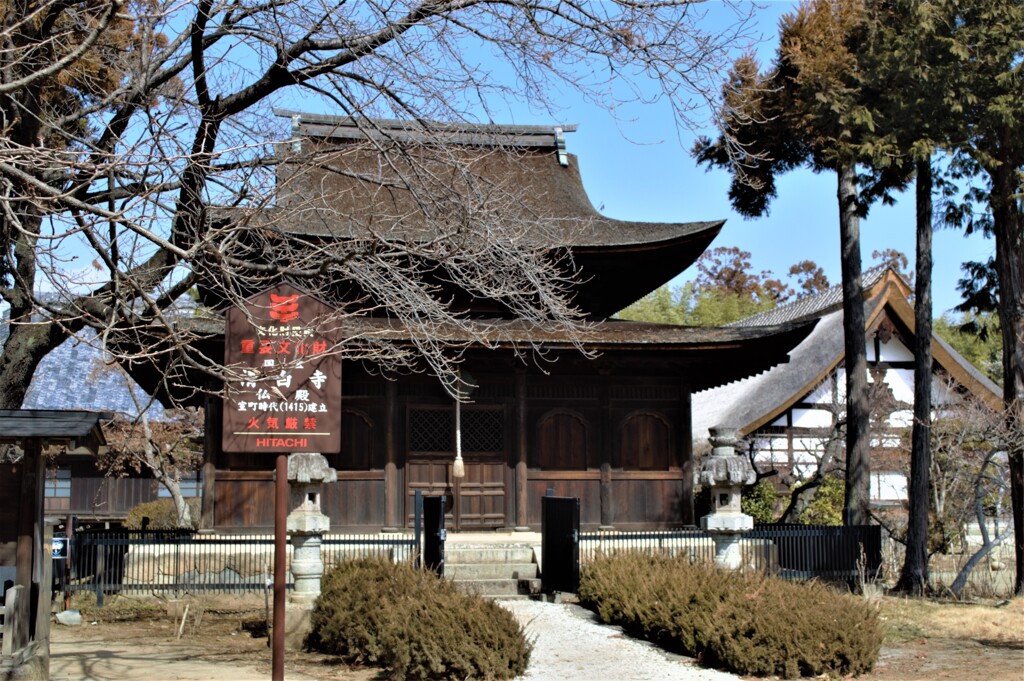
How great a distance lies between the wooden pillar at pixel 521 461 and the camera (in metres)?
20.1

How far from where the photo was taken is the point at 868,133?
62.7 feet

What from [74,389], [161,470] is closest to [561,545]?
[161,470]

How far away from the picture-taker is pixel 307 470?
1319cm

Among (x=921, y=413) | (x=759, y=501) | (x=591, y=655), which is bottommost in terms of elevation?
(x=591, y=655)

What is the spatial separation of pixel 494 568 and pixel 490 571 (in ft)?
0.29

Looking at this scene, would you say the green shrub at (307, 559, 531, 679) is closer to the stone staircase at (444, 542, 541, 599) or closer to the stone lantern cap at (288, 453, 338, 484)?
the stone lantern cap at (288, 453, 338, 484)

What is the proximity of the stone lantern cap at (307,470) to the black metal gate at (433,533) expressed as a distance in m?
1.92

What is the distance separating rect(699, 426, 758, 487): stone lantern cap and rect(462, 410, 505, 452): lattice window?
5886 millimetres

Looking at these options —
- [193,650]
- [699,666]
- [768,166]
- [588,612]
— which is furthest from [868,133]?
[193,650]

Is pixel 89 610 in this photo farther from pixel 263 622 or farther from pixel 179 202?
pixel 179 202

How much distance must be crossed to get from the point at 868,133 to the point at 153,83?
13.1 metres

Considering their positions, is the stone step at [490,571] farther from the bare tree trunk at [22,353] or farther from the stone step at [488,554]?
the bare tree trunk at [22,353]

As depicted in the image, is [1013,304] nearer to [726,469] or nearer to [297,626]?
[726,469]

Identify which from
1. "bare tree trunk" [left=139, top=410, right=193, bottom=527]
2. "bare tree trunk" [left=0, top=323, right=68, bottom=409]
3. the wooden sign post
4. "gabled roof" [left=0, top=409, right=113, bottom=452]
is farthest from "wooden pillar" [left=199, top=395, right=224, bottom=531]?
the wooden sign post
